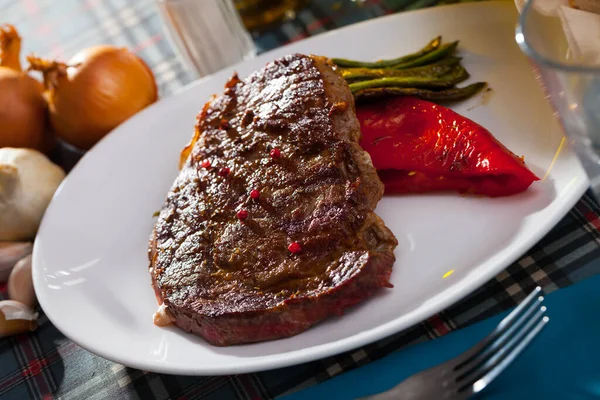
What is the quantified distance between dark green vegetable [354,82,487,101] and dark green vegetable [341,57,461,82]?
6.1 inches

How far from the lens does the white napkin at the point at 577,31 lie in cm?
206

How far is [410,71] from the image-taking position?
136 inches

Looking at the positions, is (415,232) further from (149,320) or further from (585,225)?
(149,320)

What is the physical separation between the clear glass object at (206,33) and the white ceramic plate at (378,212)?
590 millimetres

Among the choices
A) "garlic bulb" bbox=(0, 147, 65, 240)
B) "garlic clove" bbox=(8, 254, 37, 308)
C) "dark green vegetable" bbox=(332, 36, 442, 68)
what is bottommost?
"garlic clove" bbox=(8, 254, 37, 308)

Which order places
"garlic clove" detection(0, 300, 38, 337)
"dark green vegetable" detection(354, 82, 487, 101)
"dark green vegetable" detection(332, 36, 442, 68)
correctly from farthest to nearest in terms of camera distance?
"dark green vegetable" detection(332, 36, 442, 68), "dark green vegetable" detection(354, 82, 487, 101), "garlic clove" detection(0, 300, 38, 337)

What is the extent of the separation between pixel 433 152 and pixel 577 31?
1.01 metres

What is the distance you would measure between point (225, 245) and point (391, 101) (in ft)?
4.03

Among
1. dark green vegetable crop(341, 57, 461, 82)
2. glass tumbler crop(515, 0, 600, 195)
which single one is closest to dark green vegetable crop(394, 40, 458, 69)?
dark green vegetable crop(341, 57, 461, 82)

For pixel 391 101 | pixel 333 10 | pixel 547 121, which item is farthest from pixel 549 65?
pixel 333 10

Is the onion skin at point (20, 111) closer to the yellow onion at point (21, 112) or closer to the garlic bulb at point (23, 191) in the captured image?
the yellow onion at point (21, 112)

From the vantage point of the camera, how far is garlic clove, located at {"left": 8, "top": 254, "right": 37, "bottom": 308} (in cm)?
327

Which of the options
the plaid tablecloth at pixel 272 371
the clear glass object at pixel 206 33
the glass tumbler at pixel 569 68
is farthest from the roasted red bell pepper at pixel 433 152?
the clear glass object at pixel 206 33

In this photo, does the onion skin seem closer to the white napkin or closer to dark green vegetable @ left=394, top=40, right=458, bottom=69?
dark green vegetable @ left=394, top=40, right=458, bottom=69
